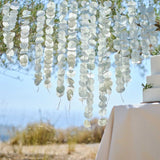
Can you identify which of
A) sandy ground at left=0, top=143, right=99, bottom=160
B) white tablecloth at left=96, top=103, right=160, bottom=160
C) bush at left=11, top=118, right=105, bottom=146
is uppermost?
white tablecloth at left=96, top=103, right=160, bottom=160

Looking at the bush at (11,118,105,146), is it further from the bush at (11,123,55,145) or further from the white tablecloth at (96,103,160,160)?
the white tablecloth at (96,103,160,160)

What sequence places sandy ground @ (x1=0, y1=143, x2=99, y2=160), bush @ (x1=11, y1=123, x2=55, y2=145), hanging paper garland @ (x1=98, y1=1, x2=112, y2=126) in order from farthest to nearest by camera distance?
bush @ (x1=11, y1=123, x2=55, y2=145) < sandy ground @ (x1=0, y1=143, x2=99, y2=160) < hanging paper garland @ (x1=98, y1=1, x2=112, y2=126)

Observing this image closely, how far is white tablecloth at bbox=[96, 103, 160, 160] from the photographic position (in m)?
1.36

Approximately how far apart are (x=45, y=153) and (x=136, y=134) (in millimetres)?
2927

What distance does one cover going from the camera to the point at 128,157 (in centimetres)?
138

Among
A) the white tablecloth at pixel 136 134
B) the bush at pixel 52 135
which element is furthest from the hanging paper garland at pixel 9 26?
the bush at pixel 52 135

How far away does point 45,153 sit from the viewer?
4.14 m

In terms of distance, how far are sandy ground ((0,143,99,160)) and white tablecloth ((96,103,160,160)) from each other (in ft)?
9.04

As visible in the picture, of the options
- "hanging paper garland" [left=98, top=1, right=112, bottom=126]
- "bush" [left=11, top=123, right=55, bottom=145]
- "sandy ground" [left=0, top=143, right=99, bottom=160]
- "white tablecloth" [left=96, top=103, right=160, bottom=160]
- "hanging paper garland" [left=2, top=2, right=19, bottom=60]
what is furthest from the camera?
"bush" [left=11, top=123, right=55, bottom=145]

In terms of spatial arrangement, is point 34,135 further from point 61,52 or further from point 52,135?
point 61,52

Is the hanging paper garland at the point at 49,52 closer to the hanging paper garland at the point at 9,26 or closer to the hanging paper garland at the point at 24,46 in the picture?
the hanging paper garland at the point at 24,46

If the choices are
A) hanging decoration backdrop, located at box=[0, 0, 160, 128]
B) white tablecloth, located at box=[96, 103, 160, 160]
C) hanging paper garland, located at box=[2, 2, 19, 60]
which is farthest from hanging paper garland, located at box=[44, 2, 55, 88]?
white tablecloth, located at box=[96, 103, 160, 160]

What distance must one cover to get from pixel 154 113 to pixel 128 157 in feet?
0.74

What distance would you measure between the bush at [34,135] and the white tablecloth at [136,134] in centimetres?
297
